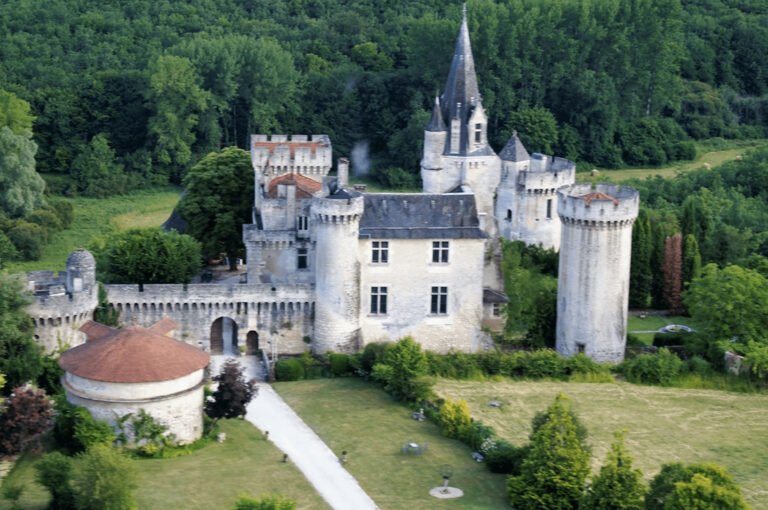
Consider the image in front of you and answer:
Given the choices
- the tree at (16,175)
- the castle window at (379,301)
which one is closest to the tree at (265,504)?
the castle window at (379,301)

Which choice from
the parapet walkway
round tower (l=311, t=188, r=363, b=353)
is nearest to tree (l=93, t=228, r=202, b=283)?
round tower (l=311, t=188, r=363, b=353)

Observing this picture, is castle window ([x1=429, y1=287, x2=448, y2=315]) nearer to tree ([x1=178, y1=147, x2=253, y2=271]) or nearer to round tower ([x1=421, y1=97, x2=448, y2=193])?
round tower ([x1=421, y1=97, x2=448, y2=193])

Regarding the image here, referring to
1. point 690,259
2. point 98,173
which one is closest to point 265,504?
point 690,259

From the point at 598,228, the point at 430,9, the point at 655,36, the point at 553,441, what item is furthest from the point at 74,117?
the point at 553,441

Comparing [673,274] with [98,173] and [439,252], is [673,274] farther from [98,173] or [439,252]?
[98,173]

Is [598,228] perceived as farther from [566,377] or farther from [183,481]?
[183,481]

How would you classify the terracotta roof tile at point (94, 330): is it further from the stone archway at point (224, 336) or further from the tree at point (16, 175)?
the tree at point (16, 175)
